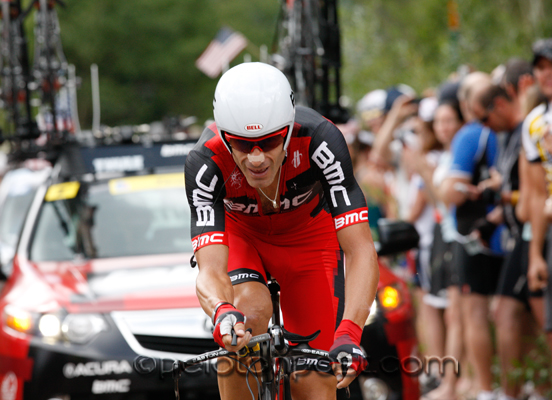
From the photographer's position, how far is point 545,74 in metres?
5.34

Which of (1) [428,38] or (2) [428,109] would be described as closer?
(2) [428,109]

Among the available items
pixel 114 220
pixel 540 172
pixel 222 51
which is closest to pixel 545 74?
pixel 540 172

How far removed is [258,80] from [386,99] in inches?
259

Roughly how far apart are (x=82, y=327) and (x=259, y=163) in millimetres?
2211

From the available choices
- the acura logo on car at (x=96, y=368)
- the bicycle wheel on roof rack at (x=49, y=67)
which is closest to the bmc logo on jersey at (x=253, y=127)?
the acura logo on car at (x=96, y=368)

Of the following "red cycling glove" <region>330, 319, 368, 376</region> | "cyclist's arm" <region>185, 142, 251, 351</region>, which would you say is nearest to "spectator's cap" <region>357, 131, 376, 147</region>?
"cyclist's arm" <region>185, 142, 251, 351</region>

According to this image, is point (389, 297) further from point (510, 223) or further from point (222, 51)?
point (222, 51)

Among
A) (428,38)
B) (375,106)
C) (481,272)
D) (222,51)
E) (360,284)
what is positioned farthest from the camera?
A: (428,38)

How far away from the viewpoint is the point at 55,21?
30.1 ft

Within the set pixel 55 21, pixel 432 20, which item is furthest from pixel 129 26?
pixel 55 21

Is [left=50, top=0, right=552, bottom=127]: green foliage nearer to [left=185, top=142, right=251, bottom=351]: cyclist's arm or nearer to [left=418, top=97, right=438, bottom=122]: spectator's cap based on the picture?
[left=418, top=97, right=438, bottom=122]: spectator's cap

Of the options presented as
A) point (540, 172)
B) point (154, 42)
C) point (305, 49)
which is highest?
point (305, 49)

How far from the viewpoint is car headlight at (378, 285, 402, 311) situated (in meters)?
5.19

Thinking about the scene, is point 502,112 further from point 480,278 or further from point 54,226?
point 54,226
